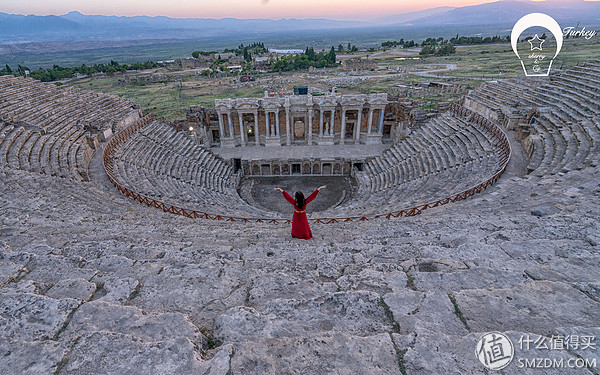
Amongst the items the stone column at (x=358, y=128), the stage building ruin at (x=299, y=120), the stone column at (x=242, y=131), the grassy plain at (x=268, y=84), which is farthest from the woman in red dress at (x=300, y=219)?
the grassy plain at (x=268, y=84)

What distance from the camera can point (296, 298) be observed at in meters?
4.45

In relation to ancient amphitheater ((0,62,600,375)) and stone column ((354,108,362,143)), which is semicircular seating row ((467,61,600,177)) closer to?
ancient amphitheater ((0,62,600,375))

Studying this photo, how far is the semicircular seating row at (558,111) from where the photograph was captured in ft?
46.3

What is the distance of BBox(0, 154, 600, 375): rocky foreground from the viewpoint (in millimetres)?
3129

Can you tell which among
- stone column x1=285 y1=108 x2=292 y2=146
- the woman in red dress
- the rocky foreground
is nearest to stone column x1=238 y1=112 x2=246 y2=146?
stone column x1=285 y1=108 x2=292 y2=146

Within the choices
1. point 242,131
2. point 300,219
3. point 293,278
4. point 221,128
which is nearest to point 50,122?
point 221,128

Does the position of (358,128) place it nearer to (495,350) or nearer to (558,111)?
(558,111)

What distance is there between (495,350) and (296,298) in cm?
254

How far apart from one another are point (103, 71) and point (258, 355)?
107m

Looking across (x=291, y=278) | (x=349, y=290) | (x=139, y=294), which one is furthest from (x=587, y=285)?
(x=139, y=294)

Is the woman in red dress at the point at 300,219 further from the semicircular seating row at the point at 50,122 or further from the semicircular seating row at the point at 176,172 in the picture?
the semicircular seating row at the point at 50,122

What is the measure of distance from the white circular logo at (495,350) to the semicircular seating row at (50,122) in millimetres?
19290

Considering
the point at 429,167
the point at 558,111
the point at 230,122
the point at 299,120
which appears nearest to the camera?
the point at 558,111

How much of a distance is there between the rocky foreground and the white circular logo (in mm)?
80
